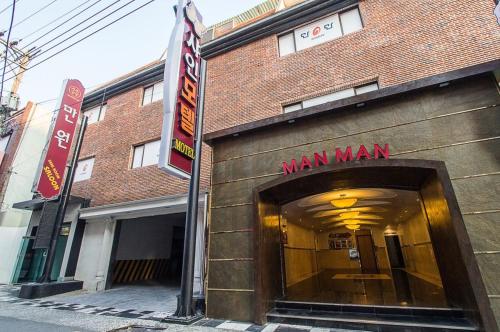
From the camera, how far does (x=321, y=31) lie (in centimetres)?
909

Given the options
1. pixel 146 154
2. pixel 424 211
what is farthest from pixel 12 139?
pixel 424 211

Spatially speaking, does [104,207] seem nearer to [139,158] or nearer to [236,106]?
[139,158]

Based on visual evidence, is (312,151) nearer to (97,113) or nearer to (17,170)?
(97,113)

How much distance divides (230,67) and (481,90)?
26.9 feet

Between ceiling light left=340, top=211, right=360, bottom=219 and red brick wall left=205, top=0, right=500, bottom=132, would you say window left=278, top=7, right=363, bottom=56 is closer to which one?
red brick wall left=205, top=0, right=500, bottom=132

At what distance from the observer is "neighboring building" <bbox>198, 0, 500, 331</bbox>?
14.6ft

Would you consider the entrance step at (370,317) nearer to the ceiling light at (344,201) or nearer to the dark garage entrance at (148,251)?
the ceiling light at (344,201)

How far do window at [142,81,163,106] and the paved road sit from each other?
30.2 feet

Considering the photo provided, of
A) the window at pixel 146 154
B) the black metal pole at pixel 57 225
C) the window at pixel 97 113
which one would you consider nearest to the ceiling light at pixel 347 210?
the window at pixel 146 154

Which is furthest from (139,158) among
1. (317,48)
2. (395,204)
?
(395,204)

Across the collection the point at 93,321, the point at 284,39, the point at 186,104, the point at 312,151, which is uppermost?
the point at 284,39

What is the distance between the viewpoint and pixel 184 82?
702 centimetres

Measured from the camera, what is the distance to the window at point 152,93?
12.0 m

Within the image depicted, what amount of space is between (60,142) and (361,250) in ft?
61.8
